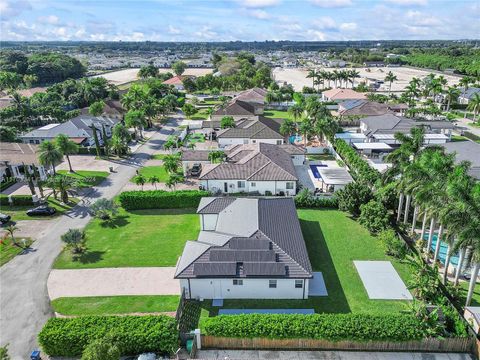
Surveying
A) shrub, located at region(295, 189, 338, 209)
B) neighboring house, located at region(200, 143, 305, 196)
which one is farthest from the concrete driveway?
shrub, located at region(295, 189, 338, 209)

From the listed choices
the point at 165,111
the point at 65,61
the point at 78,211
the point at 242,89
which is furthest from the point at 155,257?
the point at 65,61

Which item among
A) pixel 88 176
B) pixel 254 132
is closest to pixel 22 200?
pixel 88 176

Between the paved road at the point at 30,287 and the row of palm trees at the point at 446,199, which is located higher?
the row of palm trees at the point at 446,199

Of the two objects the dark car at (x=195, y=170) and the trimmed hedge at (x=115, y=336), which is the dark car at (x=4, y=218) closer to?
the dark car at (x=195, y=170)

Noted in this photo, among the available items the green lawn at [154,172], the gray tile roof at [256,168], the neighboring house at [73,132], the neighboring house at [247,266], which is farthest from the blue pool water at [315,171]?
the neighboring house at [73,132]

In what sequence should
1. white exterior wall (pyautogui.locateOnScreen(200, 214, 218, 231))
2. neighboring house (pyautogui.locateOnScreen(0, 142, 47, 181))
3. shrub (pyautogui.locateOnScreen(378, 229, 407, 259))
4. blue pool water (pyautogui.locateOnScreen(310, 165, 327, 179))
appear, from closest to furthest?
shrub (pyautogui.locateOnScreen(378, 229, 407, 259)) < white exterior wall (pyautogui.locateOnScreen(200, 214, 218, 231)) < blue pool water (pyautogui.locateOnScreen(310, 165, 327, 179)) < neighboring house (pyautogui.locateOnScreen(0, 142, 47, 181))

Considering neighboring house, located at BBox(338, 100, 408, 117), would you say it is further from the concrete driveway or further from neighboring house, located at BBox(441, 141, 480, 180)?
the concrete driveway
